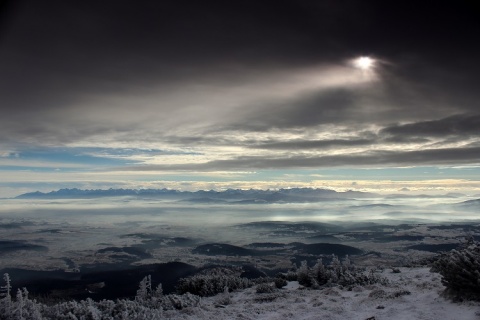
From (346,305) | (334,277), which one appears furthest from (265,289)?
(346,305)

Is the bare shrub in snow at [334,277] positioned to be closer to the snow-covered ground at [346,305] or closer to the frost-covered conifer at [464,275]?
the snow-covered ground at [346,305]

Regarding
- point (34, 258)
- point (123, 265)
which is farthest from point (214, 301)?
point (34, 258)

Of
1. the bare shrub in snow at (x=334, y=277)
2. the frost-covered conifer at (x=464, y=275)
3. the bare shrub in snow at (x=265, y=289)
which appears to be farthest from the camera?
the bare shrub in snow at (x=334, y=277)

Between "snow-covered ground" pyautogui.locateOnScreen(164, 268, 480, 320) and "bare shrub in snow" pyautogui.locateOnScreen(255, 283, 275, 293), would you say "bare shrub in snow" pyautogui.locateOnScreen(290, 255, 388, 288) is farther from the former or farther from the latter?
"bare shrub in snow" pyautogui.locateOnScreen(255, 283, 275, 293)

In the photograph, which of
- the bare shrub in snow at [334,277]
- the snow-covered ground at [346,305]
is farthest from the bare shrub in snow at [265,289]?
the bare shrub in snow at [334,277]

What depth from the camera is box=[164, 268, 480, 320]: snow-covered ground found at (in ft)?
43.3

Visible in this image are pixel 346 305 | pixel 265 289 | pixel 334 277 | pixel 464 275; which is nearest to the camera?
pixel 464 275

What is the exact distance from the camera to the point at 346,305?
53.4 feet

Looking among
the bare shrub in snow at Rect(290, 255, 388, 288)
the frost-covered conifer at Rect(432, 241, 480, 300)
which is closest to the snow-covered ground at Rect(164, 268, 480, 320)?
the frost-covered conifer at Rect(432, 241, 480, 300)

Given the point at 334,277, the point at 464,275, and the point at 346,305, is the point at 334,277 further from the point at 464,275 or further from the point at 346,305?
the point at 464,275

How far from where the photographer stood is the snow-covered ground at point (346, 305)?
43.3 ft

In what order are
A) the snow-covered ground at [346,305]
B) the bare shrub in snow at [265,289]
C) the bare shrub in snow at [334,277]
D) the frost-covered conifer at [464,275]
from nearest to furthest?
1. the snow-covered ground at [346,305]
2. the frost-covered conifer at [464,275]
3. the bare shrub in snow at [265,289]
4. the bare shrub in snow at [334,277]

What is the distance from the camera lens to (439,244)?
5910 inches

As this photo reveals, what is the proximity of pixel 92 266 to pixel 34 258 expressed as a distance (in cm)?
4491
